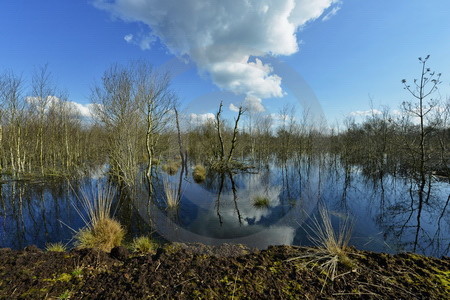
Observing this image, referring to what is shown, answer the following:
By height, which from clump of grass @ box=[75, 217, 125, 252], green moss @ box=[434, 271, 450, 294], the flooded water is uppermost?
green moss @ box=[434, 271, 450, 294]

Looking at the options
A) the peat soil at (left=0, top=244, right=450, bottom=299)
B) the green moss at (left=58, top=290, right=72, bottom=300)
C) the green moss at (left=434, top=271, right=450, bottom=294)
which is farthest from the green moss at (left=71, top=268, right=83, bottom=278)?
the green moss at (left=434, top=271, right=450, bottom=294)

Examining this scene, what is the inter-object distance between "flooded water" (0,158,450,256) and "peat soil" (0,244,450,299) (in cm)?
240

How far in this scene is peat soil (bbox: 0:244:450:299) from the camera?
2105 mm

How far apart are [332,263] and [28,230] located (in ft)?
27.5

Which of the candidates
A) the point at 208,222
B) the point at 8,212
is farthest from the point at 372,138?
the point at 8,212

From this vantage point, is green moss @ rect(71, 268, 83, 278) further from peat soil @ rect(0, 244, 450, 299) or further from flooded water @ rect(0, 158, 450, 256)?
flooded water @ rect(0, 158, 450, 256)

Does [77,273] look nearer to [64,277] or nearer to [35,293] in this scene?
[64,277]

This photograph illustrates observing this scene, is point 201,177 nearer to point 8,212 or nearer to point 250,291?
point 8,212

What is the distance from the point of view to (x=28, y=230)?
6.05m

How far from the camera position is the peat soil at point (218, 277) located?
2.11 meters

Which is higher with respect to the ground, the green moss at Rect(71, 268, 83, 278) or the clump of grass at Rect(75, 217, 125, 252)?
the green moss at Rect(71, 268, 83, 278)

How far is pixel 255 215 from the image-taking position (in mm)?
7348

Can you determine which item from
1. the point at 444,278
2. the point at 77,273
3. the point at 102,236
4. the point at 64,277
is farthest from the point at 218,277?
the point at 102,236

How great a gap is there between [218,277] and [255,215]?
5196 millimetres
